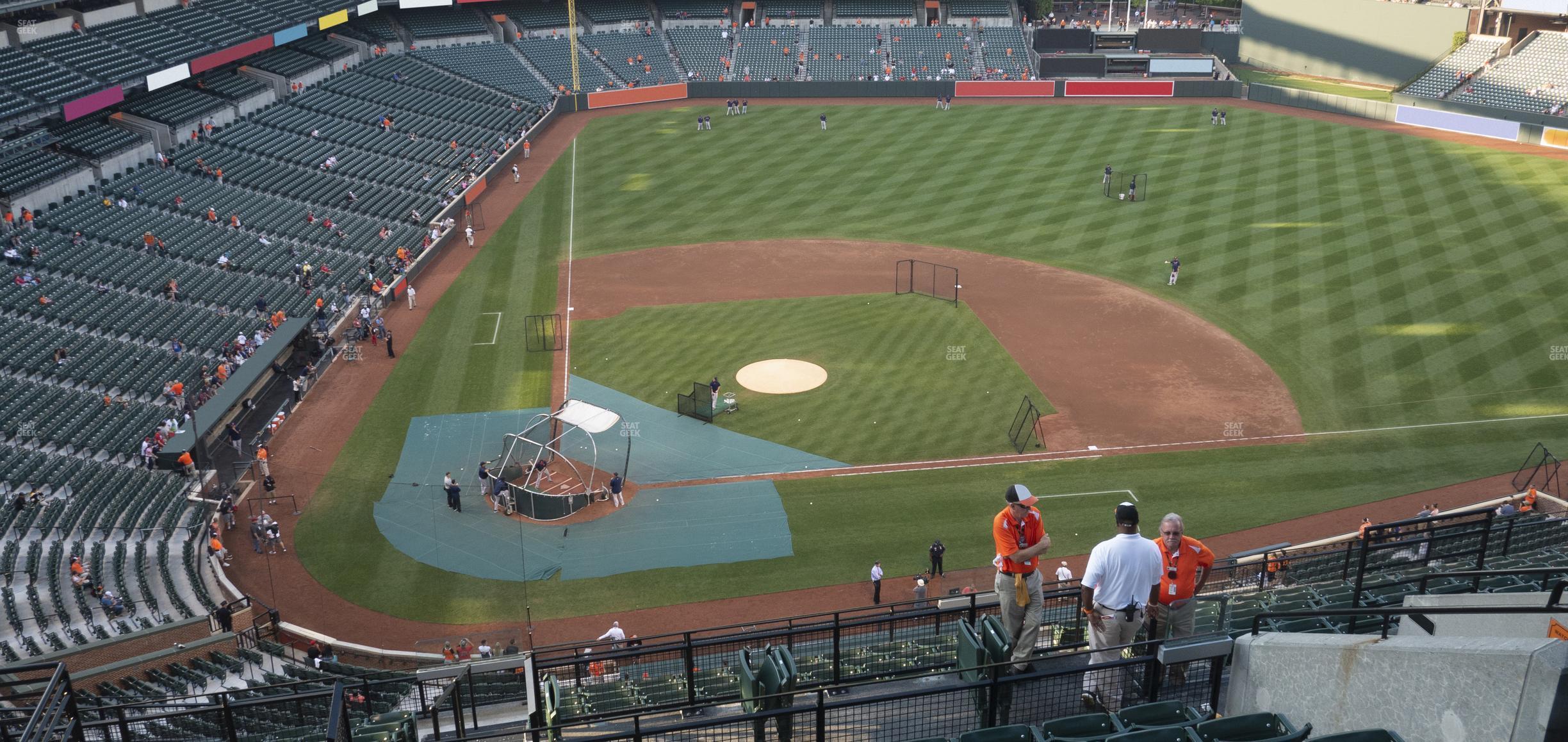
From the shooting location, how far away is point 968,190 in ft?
183

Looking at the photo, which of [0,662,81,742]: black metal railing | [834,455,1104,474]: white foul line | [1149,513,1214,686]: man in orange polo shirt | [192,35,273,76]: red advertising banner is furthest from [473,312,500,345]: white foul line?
[1149,513,1214,686]: man in orange polo shirt

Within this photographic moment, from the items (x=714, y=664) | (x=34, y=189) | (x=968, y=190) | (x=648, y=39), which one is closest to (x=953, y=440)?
(x=714, y=664)

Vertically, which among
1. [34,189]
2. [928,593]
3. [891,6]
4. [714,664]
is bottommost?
[928,593]

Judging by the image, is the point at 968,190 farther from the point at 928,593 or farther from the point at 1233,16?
the point at 1233,16

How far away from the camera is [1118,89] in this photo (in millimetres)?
72688

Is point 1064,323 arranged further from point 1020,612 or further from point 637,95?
point 637,95

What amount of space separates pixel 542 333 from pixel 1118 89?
149ft

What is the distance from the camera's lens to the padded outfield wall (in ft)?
236

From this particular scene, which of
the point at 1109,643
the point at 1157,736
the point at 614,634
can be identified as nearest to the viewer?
the point at 1157,736

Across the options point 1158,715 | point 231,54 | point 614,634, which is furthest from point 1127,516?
point 231,54

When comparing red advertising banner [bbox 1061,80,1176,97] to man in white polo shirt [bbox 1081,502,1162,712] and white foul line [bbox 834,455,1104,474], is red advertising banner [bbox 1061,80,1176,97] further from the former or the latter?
man in white polo shirt [bbox 1081,502,1162,712]

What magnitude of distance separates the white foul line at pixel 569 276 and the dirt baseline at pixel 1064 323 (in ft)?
1.61

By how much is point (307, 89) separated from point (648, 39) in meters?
25.1

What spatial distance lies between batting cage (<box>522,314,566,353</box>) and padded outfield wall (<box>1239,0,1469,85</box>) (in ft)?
190
